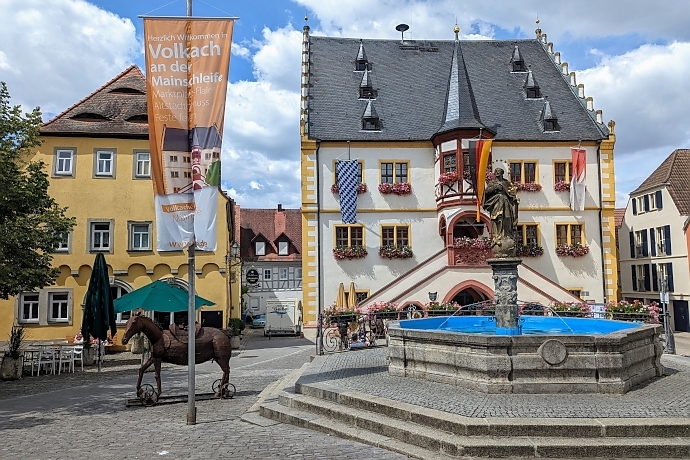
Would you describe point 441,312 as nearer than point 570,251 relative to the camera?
Yes

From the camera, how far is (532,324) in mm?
16500

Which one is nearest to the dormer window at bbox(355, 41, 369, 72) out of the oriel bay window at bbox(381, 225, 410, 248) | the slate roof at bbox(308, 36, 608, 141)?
the slate roof at bbox(308, 36, 608, 141)

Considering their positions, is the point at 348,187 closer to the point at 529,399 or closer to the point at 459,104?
the point at 459,104

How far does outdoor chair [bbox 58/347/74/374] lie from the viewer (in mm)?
16812

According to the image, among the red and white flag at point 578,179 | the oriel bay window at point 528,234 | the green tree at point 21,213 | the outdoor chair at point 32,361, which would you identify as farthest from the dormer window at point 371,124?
the outdoor chair at point 32,361

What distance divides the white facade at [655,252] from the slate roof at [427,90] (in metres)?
10.6

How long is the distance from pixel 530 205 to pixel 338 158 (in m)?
9.97

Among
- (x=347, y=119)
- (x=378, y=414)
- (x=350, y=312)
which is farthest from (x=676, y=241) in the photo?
(x=378, y=414)

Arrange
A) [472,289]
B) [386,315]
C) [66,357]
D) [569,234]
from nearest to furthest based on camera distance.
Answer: [66,357] → [386,315] → [472,289] → [569,234]

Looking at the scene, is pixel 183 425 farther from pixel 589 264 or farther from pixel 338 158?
pixel 589 264

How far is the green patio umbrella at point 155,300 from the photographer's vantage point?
1708cm

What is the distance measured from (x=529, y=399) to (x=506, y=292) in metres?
4.12

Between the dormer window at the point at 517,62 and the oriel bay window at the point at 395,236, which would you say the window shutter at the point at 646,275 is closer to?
the dormer window at the point at 517,62

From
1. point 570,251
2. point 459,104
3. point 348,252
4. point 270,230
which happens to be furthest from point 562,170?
point 270,230
